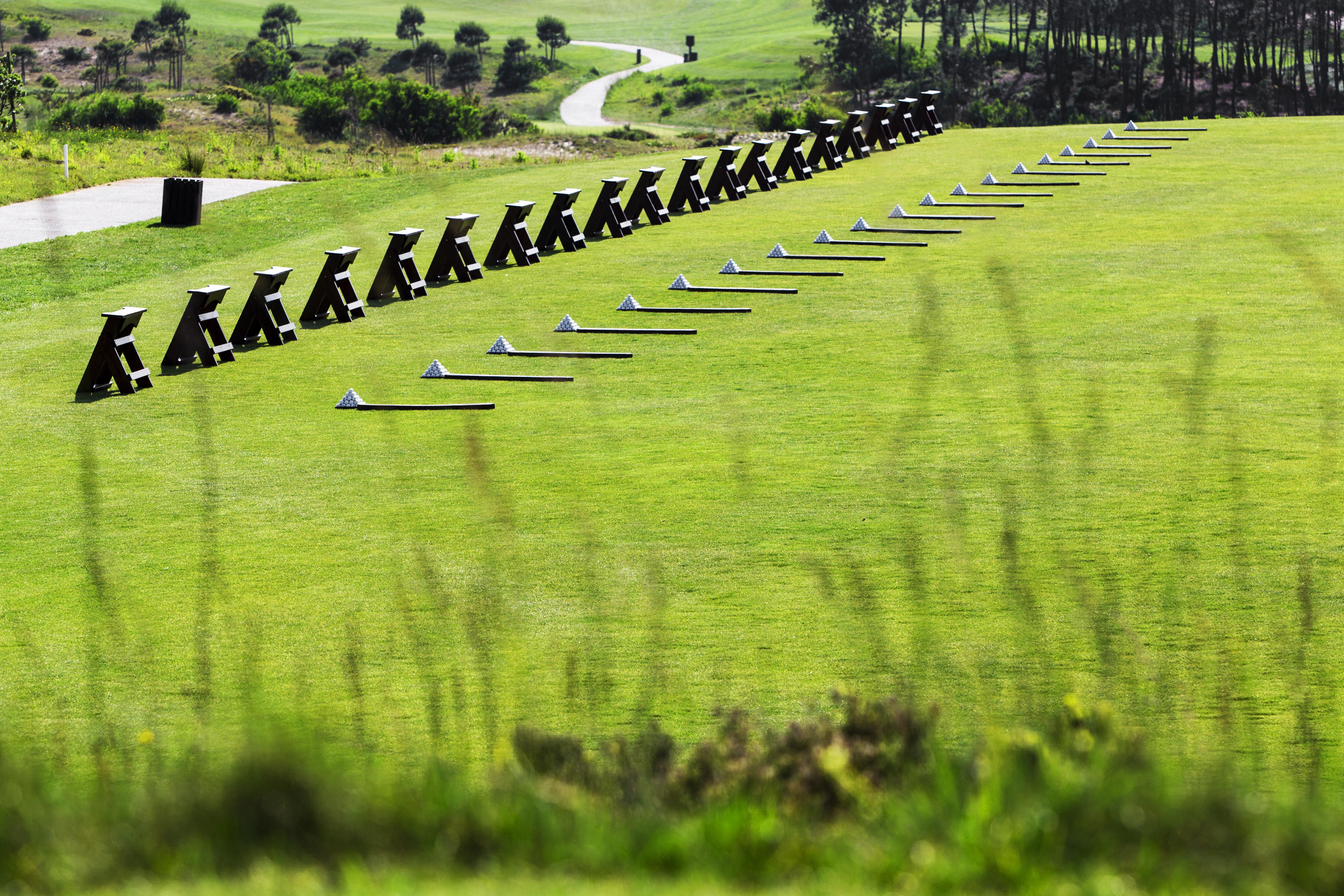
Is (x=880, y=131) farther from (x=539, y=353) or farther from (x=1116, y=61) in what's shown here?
(x=1116, y=61)

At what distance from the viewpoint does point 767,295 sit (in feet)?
48.2

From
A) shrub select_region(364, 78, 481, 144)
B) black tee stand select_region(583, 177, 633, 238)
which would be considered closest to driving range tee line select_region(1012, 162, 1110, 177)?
black tee stand select_region(583, 177, 633, 238)

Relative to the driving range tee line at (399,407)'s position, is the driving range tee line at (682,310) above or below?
above

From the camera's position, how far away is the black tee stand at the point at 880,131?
26203 mm

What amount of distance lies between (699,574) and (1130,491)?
2.46 m

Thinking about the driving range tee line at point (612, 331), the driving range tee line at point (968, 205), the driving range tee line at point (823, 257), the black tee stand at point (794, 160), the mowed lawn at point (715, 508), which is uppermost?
the black tee stand at point (794, 160)

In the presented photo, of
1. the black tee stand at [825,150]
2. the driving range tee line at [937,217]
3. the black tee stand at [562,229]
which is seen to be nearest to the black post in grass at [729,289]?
the black tee stand at [562,229]

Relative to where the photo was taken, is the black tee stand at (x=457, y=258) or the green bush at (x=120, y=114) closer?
the black tee stand at (x=457, y=258)

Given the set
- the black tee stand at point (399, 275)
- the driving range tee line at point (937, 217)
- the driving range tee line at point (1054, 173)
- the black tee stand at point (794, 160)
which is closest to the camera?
the black tee stand at point (399, 275)

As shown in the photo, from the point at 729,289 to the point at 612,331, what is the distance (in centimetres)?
215

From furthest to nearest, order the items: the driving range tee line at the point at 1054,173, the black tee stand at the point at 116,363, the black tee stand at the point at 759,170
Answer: the black tee stand at the point at 759,170
the driving range tee line at the point at 1054,173
the black tee stand at the point at 116,363

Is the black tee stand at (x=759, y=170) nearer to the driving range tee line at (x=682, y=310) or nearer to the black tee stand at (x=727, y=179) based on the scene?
the black tee stand at (x=727, y=179)

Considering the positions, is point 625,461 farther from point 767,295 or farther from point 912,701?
point 767,295

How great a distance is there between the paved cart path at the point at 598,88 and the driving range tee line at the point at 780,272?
76.4 meters
